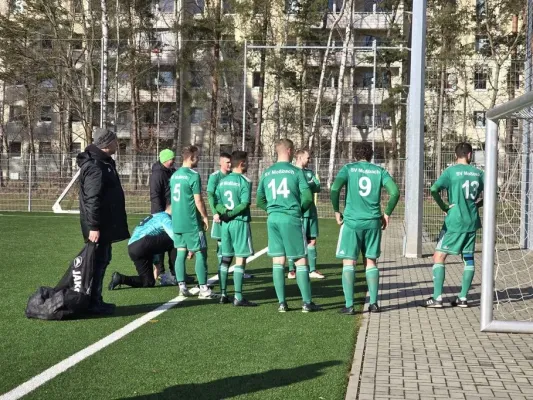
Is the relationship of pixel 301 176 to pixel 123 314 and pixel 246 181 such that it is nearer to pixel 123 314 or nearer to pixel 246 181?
pixel 246 181

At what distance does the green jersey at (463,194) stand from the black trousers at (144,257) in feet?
13.9

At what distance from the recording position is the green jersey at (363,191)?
9516 millimetres

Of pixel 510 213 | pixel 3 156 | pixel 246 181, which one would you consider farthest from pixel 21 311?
pixel 3 156

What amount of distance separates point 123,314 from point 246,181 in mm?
2150

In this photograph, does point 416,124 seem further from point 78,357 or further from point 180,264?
point 78,357

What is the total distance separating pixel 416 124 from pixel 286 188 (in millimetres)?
7184

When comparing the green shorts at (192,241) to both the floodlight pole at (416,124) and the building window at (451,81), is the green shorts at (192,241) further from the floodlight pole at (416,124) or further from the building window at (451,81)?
the building window at (451,81)

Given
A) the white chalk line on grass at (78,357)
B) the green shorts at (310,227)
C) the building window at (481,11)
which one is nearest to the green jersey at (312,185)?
the green shorts at (310,227)

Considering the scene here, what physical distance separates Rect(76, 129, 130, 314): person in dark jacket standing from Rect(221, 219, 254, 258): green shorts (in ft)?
4.27

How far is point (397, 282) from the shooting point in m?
12.8

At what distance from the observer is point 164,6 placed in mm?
51531

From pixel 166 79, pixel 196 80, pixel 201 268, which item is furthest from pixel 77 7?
pixel 201 268

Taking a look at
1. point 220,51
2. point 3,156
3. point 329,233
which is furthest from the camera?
point 220,51

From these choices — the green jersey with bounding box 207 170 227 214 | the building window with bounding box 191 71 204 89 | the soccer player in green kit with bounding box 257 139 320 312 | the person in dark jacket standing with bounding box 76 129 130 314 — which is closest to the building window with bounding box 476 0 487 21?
the building window with bounding box 191 71 204 89
